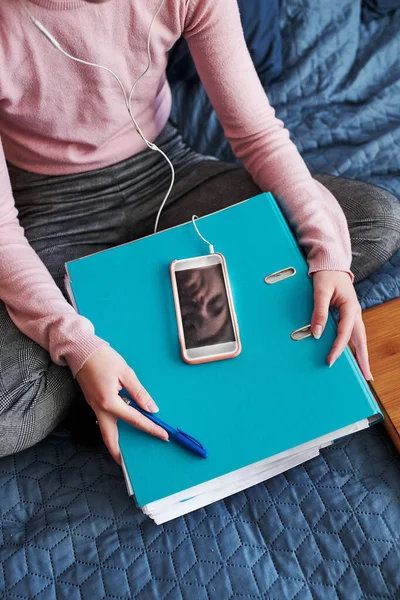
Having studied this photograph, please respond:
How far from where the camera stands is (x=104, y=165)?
38.1 inches

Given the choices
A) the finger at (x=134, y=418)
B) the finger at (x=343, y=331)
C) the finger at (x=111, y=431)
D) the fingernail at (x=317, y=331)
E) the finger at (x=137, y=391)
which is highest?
the fingernail at (x=317, y=331)

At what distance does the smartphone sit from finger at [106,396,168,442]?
92mm

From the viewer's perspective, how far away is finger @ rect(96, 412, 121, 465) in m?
0.73

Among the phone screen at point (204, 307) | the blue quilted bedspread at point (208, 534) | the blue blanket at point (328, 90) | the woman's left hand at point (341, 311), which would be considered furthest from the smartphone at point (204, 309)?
the blue blanket at point (328, 90)

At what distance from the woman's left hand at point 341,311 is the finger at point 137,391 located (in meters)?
0.23

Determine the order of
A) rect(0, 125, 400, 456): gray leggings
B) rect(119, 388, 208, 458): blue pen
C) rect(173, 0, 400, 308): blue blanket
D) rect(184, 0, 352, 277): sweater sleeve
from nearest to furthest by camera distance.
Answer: rect(119, 388, 208, 458): blue pen, rect(184, 0, 352, 277): sweater sleeve, rect(0, 125, 400, 456): gray leggings, rect(173, 0, 400, 308): blue blanket

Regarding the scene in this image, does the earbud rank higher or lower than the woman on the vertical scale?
higher

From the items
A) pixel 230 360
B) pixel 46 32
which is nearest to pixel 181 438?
pixel 230 360

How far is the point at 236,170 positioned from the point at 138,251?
0.26 metres

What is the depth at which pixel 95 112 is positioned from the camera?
88 cm

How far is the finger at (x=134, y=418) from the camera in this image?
0.71 m

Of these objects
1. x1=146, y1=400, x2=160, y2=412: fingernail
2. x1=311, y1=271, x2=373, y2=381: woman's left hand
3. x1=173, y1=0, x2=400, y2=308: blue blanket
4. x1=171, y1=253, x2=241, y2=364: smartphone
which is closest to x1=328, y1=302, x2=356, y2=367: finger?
x1=311, y1=271, x2=373, y2=381: woman's left hand

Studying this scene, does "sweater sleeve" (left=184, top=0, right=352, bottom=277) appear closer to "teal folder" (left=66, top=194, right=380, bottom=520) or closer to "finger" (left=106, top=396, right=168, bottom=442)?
"teal folder" (left=66, top=194, right=380, bottom=520)

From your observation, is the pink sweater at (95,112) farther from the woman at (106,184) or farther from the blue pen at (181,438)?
the blue pen at (181,438)
